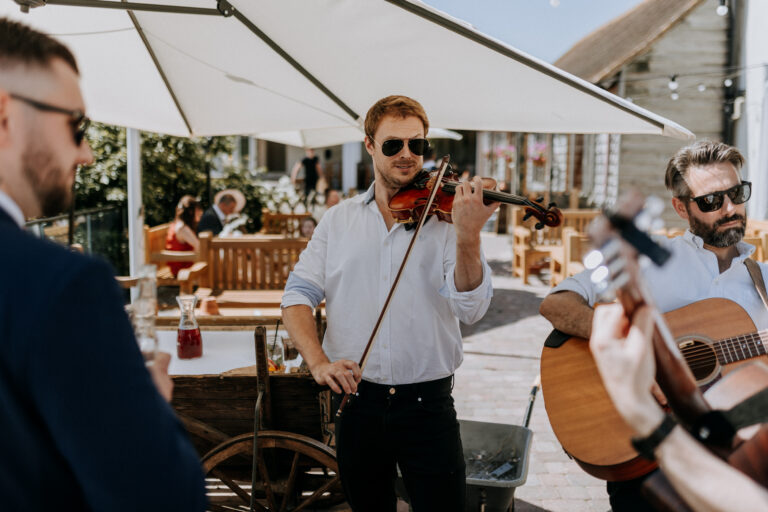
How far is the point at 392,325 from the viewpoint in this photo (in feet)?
7.78

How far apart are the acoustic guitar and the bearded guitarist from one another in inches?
3.7

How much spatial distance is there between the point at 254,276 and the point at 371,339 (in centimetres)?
482

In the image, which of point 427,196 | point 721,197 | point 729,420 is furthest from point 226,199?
point 729,420

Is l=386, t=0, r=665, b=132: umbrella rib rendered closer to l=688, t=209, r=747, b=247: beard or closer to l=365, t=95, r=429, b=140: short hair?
l=365, t=95, r=429, b=140: short hair

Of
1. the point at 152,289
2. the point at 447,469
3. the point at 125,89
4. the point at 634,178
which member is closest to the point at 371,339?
the point at 447,469

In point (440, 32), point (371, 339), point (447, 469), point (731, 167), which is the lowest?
point (447, 469)

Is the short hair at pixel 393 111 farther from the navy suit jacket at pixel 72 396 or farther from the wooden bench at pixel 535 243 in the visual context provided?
the wooden bench at pixel 535 243

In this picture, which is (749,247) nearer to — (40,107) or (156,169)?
(40,107)

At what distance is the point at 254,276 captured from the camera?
6863mm

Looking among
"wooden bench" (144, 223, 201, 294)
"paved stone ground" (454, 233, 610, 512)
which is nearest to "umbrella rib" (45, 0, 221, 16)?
"paved stone ground" (454, 233, 610, 512)

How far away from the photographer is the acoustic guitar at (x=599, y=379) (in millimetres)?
2109

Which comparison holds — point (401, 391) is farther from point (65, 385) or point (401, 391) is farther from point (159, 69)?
point (159, 69)

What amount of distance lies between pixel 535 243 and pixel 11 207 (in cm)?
1029

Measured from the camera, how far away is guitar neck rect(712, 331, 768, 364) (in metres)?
2.22
